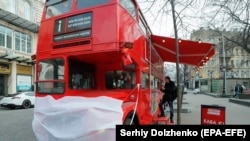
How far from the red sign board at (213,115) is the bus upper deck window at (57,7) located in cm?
452

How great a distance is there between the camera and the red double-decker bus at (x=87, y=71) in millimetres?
5855

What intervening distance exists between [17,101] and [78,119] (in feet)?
60.5

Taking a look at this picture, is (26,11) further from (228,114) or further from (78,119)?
(78,119)

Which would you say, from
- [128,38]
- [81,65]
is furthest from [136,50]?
[81,65]

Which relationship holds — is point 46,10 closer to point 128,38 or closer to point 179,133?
point 128,38

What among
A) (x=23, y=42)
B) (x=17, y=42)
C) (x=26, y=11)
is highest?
(x=26, y=11)

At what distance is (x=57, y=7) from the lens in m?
7.93

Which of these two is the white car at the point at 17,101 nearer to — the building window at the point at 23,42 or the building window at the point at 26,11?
the building window at the point at 23,42

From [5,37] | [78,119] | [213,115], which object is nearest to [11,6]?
[5,37]

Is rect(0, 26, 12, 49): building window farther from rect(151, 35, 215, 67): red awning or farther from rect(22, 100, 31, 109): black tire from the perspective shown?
rect(151, 35, 215, 67): red awning

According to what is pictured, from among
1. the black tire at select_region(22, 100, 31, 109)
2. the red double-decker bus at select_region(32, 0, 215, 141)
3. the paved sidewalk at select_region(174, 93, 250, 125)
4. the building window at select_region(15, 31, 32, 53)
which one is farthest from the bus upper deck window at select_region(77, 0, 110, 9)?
the building window at select_region(15, 31, 32, 53)

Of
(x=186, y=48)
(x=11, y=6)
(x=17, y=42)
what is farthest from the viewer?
(x=17, y=42)

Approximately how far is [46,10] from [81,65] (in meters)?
2.01

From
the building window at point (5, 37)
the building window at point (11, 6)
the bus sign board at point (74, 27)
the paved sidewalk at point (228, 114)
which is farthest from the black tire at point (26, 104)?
the bus sign board at point (74, 27)
